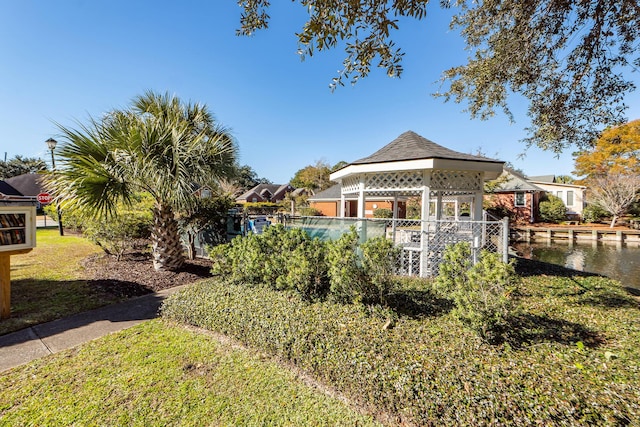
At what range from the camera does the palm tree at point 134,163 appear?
5.48 metres

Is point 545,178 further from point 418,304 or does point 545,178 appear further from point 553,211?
point 418,304

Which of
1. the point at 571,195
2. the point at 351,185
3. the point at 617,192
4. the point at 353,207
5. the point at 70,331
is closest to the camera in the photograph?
the point at 70,331

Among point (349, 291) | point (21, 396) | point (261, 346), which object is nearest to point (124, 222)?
point (21, 396)

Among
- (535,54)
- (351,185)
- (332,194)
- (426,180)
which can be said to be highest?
(535,54)

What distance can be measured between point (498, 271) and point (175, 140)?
650 centimetres

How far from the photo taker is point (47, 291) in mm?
5598

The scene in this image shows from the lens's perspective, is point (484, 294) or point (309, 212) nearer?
point (484, 294)

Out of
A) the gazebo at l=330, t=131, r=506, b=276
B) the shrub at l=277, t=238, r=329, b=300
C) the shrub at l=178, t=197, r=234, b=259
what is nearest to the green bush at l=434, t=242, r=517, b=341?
the shrub at l=277, t=238, r=329, b=300

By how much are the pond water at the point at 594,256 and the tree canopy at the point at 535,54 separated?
8.35 m

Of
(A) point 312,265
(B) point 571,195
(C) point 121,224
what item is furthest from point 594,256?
(C) point 121,224

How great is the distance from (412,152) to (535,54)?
3048 millimetres

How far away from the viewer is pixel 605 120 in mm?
5340

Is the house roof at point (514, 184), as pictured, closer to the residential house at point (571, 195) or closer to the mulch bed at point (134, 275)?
the residential house at point (571, 195)

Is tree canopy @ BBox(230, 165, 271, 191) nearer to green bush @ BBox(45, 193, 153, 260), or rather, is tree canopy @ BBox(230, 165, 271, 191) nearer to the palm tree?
the palm tree
